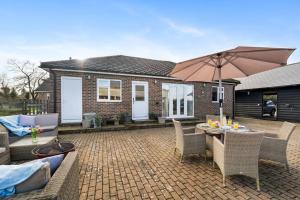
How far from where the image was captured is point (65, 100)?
759 cm

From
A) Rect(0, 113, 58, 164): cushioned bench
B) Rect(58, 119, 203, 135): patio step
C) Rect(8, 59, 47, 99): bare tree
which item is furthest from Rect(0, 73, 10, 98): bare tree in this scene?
Rect(0, 113, 58, 164): cushioned bench

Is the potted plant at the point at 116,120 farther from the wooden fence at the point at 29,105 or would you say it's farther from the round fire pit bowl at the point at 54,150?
the round fire pit bowl at the point at 54,150

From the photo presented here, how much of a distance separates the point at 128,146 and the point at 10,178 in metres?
3.98

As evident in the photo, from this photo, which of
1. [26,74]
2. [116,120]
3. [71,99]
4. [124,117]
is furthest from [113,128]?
[26,74]

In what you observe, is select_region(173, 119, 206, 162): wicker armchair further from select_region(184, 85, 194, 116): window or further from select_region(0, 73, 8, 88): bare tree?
select_region(0, 73, 8, 88): bare tree

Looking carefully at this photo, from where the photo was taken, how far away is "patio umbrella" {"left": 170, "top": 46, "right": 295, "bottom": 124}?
9.87 ft

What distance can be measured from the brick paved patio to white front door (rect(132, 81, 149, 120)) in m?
4.74

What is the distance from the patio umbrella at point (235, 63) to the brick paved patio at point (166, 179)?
154 centimetres

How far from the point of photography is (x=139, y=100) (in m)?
9.13

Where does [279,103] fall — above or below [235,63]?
below

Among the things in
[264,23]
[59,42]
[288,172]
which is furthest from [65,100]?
[264,23]

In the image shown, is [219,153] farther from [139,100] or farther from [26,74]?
[26,74]

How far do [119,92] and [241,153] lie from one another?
23.2 ft

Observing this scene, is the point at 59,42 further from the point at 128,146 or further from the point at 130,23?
the point at 128,146
